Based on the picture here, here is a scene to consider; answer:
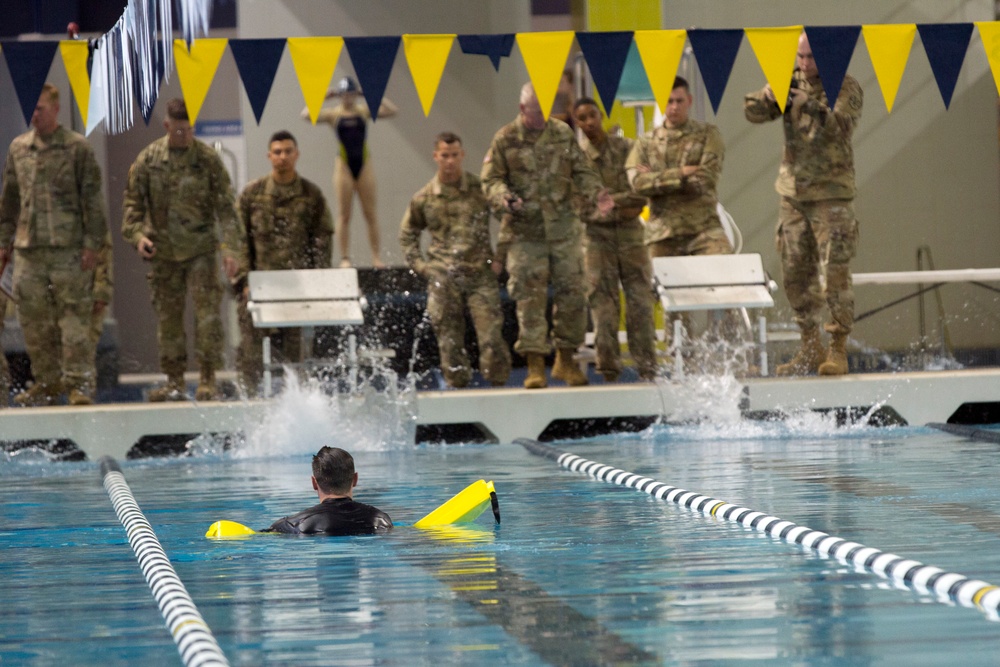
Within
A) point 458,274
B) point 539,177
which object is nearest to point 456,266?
point 458,274

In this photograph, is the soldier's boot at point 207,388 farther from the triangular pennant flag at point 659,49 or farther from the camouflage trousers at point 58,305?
the triangular pennant flag at point 659,49

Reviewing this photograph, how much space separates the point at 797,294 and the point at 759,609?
698 centimetres

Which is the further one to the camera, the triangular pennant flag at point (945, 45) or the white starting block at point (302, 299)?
the white starting block at point (302, 299)

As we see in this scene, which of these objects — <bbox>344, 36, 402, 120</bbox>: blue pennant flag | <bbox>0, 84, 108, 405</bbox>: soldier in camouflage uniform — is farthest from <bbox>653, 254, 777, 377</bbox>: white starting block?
<bbox>0, 84, 108, 405</bbox>: soldier in camouflage uniform

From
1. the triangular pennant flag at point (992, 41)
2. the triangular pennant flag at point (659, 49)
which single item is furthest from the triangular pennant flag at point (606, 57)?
the triangular pennant flag at point (992, 41)

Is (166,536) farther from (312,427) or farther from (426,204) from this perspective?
(426,204)

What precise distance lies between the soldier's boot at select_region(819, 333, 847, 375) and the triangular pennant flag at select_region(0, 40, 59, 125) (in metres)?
5.82

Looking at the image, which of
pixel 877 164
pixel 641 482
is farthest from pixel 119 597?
pixel 877 164

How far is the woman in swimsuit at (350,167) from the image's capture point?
45.2 feet

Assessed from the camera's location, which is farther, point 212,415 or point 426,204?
point 426,204

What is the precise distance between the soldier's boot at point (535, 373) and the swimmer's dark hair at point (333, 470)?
16.2ft

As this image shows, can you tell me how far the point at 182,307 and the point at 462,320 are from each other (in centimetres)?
206

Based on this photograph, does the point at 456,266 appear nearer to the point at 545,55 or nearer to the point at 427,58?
the point at 427,58

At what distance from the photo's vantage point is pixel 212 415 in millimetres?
10273
